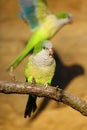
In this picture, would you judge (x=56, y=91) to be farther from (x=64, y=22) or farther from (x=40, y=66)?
(x=64, y=22)

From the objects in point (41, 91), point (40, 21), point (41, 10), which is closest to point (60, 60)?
point (40, 21)

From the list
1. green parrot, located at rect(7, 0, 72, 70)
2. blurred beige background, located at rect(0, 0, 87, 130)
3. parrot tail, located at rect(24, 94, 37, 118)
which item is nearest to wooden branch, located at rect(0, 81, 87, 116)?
parrot tail, located at rect(24, 94, 37, 118)

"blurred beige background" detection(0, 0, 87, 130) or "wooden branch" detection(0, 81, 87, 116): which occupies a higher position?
"wooden branch" detection(0, 81, 87, 116)

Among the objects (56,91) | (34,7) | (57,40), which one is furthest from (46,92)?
(57,40)

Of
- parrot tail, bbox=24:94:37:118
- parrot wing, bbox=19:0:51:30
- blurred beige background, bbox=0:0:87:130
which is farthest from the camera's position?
blurred beige background, bbox=0:0:87:130

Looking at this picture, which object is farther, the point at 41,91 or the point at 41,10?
the point at 41,10

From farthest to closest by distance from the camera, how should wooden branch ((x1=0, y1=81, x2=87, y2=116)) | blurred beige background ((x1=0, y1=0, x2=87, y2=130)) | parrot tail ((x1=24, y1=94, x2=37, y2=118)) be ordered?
blurred beige background ((x1=0, y1=0, x2=87, y2=130)) < parrot tail ((x1=24, y1=94, x2=37, y2=118)) < wooden branch ((x1=0, y1=81, x2=87, y2=116))

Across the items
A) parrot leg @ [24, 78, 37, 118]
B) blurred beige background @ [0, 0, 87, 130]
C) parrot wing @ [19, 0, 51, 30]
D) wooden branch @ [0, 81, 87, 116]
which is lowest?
blurred beige background @ [0, 0, 87, 130]

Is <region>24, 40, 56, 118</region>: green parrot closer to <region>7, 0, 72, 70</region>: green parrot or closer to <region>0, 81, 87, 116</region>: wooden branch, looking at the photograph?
<region>0, 81, 87, 116</region>: wooden branch

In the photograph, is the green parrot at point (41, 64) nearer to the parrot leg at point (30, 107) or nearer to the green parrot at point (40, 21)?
the parrot leg at point (30, 107)

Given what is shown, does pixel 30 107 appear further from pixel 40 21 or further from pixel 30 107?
pixel 40 21
